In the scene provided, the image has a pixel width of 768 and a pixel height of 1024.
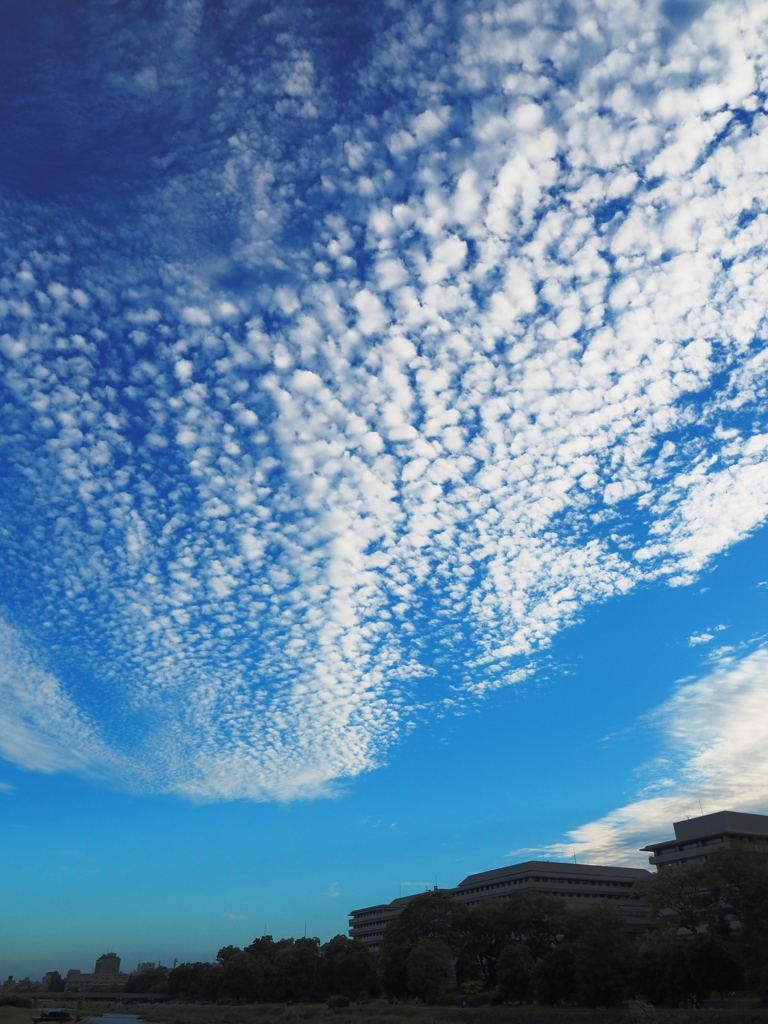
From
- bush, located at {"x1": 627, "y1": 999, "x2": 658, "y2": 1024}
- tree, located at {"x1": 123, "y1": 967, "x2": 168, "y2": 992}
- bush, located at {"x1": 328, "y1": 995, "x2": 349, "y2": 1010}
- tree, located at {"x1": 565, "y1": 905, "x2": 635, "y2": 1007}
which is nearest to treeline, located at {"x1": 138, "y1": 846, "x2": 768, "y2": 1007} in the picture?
tree, located at {"x1": 565, "y1": 905, "x2": 635, "y2": 1007}

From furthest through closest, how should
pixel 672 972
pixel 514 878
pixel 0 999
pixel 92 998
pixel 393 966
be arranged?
pixel 92 998 < pixel 0 999 < pixel 514 878 < pixel 393 966 < pixel 672 972

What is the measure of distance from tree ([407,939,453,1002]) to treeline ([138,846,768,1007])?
0.36ft

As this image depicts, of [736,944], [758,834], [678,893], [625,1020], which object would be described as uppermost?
[758,834]

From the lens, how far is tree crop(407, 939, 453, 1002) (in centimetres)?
7631

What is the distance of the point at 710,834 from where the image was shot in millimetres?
100188

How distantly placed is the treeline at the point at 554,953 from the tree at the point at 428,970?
109mm

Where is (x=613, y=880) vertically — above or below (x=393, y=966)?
above

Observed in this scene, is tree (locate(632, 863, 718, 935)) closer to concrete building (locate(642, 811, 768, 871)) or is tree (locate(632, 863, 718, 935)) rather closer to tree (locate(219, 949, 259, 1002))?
concrete building (locate(642, 811, 768, 871))

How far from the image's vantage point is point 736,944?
4816 cm

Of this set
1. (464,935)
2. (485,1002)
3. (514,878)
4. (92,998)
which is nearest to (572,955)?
(485,1002)

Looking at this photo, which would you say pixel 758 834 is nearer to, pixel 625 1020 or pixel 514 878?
pixel 514 878

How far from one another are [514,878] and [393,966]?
45713 millimetres

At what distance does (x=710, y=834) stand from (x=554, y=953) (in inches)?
2083

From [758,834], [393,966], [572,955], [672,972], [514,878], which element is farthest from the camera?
[514,878]
